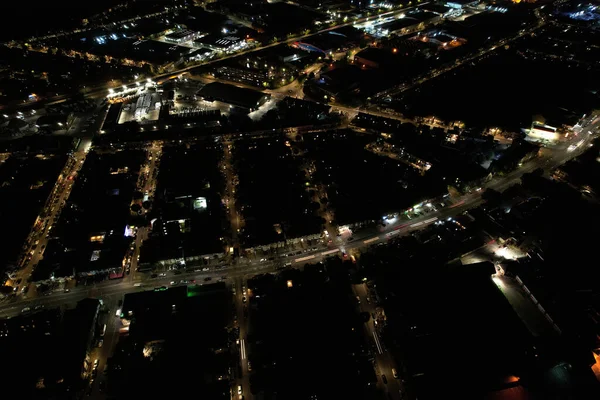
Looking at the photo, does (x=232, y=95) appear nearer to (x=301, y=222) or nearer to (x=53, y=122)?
(x=53, y=122)

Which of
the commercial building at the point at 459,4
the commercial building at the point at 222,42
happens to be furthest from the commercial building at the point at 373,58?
the commercial building at the point at 459,4

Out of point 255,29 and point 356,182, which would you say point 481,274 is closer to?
point 356,182

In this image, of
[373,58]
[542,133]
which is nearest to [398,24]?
[373,58]

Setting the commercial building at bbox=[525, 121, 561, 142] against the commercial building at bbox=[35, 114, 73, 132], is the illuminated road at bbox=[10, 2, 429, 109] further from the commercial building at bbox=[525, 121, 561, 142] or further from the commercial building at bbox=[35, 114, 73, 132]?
the commercial building at bbox=[525, 121, 561, 142]

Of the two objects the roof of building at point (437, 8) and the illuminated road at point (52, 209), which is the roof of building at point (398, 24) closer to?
the roof of building at point (437, 8)

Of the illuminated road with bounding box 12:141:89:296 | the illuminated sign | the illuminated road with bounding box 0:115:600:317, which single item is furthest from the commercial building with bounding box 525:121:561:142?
the illuminated road with bounding box 12:141:89:296
